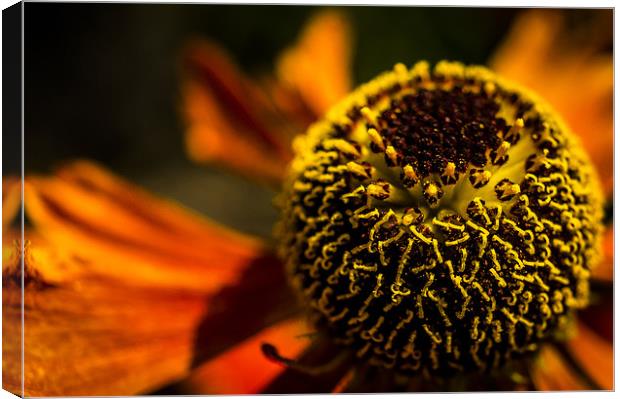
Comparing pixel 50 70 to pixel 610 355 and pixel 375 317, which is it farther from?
pixel 610 355

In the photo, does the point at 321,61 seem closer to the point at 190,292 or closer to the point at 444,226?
the point at 190,292

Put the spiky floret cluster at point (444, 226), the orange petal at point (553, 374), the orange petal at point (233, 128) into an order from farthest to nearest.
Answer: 1. the orange petal at point (233, 128)
2. the orange petal at point (553, 374)
3. the spiky floret cluster at point (444, 226)

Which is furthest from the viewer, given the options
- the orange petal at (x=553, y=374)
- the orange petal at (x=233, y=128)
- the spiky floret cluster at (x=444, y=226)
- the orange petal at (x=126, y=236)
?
the orange petal at (x=233, y=128)

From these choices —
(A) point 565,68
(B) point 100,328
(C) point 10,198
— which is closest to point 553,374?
(A) point 565,68

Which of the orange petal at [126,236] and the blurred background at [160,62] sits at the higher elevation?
the blurred background at [160,62]

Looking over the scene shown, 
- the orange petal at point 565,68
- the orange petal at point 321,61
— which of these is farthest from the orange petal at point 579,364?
the orange petal at point 321,61

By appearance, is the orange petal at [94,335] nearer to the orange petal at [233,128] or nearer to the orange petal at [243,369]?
the orange petal at [243,369]

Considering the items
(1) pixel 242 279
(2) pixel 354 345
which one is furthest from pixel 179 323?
(2) pixel 354 345
